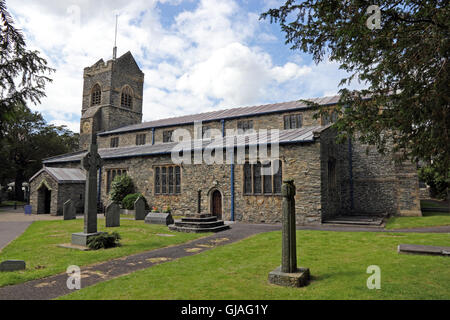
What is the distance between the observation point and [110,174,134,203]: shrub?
22.5 m

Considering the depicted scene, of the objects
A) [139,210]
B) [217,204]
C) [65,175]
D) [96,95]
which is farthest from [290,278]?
[96,95]

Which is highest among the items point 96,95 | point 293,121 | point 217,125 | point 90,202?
point 96,95

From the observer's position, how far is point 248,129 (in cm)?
2439

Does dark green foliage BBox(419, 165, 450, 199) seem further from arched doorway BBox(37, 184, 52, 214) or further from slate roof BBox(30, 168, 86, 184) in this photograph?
arched doorway BBox(37, 184, 52, 214)

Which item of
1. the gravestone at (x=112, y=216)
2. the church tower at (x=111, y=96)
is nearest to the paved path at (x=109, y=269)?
the gravestone at (x=112, y=216)

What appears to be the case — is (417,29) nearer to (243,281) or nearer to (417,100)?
(417,100)

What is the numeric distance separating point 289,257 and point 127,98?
37265mm

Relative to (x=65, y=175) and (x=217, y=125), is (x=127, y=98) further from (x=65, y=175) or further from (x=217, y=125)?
(x=217, y=125)

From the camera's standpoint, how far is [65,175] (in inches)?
950

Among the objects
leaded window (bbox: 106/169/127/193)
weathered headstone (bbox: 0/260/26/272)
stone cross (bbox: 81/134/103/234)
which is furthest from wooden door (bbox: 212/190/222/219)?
weathered headstone (bbox: 0/260/26/272)

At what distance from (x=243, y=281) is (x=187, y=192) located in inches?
568

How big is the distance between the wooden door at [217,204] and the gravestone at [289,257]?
12761 millimetres

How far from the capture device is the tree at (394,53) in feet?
16.2
